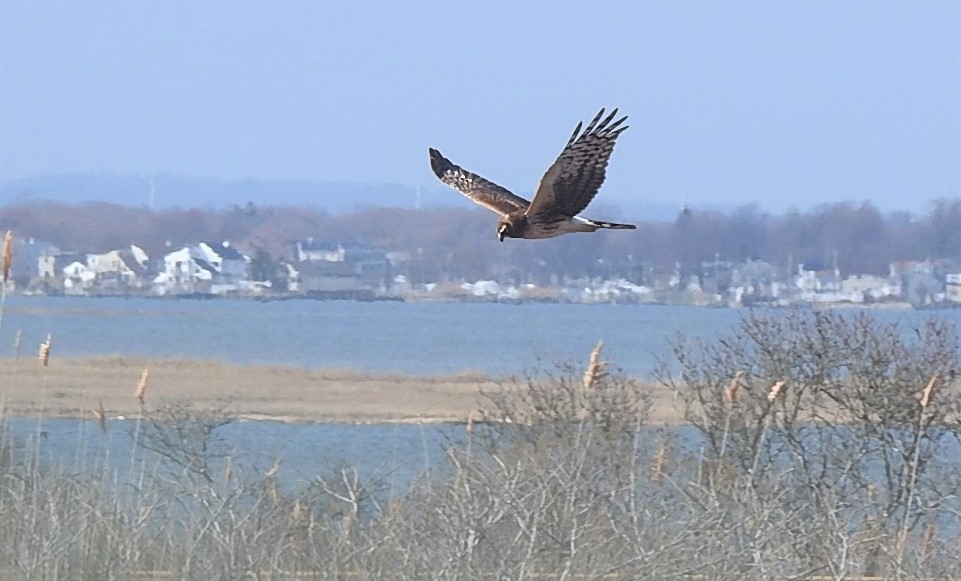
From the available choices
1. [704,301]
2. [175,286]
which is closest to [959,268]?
[704,301]

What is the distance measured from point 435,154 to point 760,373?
5.72 metres

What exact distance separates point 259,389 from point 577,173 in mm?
31637

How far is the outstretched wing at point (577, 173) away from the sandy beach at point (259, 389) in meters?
17.9

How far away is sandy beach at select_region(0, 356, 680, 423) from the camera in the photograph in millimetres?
32469

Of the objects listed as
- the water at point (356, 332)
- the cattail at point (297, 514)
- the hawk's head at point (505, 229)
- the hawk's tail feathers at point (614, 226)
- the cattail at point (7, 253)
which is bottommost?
the water at point (356, 332)

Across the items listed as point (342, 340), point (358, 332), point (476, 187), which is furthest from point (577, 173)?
point (358, 332)

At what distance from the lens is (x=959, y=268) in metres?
36.2

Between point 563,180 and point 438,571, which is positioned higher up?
point 563,180

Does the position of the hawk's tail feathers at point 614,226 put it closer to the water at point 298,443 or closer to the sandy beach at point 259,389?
the water at point 298,443

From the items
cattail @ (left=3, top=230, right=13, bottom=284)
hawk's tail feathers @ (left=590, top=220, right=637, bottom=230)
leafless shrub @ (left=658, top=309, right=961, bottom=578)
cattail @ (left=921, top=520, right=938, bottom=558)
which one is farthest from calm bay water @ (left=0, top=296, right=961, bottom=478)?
cattail @ (left=921, top=520, right=938, bottom=558)

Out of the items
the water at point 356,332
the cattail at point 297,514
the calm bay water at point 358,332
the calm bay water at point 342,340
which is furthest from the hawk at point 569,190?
the water at point 356,332

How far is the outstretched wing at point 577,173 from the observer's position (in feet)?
28.8

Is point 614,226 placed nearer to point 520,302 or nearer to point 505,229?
point 505,229

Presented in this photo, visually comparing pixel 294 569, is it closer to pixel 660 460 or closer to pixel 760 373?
pixel 660 460
